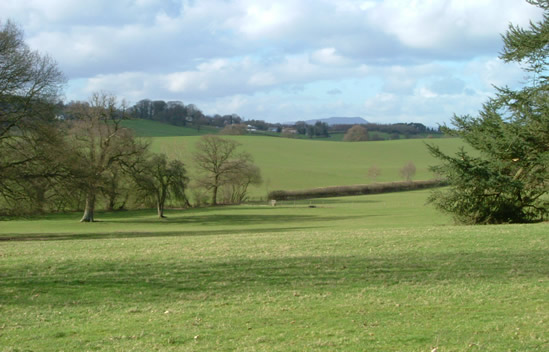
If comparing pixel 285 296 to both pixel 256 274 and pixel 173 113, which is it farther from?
pixel 173 113

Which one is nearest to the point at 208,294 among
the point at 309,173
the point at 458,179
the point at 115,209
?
the point at 458,179

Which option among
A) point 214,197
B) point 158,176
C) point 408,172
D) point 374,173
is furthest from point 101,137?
point 408,172

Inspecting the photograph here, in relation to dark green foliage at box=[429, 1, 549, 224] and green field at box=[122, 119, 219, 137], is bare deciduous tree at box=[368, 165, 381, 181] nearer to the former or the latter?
green field at box=[122, 119, 219, 137]

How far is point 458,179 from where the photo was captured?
2733 cm

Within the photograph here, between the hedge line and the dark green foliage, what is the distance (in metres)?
48.6

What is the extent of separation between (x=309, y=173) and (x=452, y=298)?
88.1 meters

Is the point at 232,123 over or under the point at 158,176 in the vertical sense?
over

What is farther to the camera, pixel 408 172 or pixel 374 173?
pixel 408 172

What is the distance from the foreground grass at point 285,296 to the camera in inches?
276

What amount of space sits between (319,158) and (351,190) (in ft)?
117

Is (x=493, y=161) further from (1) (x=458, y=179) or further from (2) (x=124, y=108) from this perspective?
(2) (x=124, y=108)

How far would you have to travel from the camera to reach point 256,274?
1116 centimetres

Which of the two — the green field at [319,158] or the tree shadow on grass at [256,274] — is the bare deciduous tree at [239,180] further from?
the tree shadow on grass at [256,274]

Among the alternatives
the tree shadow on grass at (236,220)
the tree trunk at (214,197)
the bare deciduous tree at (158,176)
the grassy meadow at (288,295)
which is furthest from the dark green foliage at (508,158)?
the tree trunk at (214,197)
